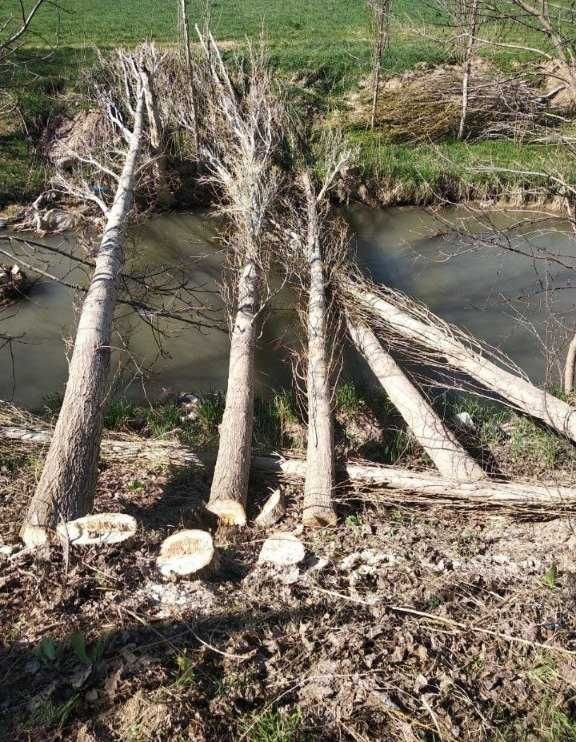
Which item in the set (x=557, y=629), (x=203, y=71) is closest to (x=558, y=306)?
(x=557, y=629)

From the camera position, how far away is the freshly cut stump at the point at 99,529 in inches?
153

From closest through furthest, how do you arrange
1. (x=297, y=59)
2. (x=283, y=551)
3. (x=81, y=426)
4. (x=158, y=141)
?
(x=283, y=551)
(x=81, y=426)
(x=158, y=141)
(x=297, y=59)

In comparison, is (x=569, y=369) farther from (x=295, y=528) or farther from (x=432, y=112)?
(x=432, y=112)

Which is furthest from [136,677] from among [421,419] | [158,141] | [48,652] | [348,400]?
[158,141]

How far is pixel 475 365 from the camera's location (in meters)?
6.33

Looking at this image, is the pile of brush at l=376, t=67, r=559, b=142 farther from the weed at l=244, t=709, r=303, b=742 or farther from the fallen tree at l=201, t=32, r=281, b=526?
the weed at l=244, t=709, r=303, b=742

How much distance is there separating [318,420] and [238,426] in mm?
748

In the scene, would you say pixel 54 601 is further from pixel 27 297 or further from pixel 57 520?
pixel 27 297

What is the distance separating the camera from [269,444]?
624 cm

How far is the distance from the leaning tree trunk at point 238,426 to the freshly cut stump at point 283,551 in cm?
59

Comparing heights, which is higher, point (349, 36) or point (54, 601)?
point (349, 36)

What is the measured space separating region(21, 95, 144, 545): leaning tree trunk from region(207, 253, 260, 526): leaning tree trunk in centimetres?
100

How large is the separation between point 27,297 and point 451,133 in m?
10.3

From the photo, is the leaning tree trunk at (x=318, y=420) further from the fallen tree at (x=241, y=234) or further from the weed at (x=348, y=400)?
the fallen tree at (x=241, y=234)
